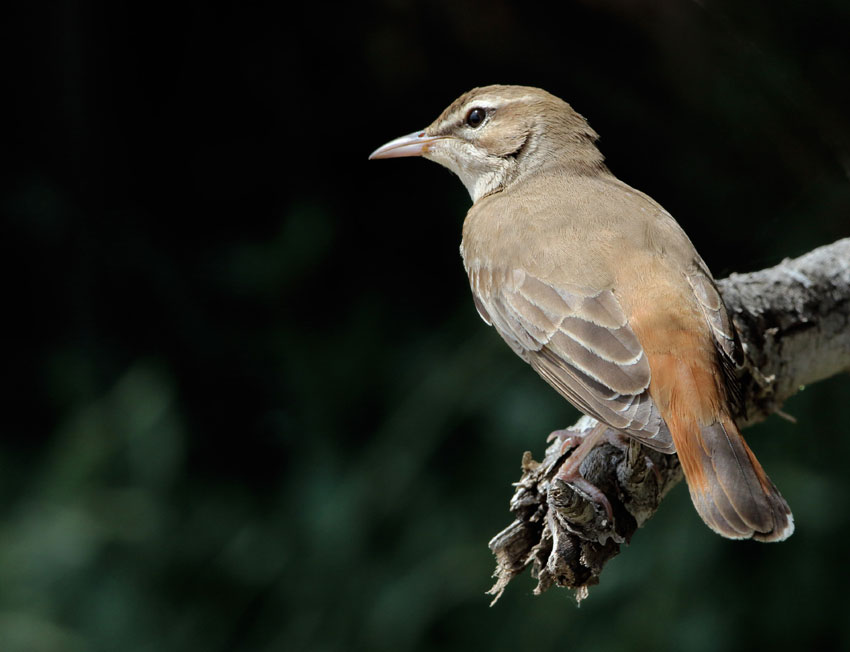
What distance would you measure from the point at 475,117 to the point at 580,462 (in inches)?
51.6

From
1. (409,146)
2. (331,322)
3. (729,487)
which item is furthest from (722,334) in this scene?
(331,322)

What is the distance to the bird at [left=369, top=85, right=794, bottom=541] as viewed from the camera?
210 cm

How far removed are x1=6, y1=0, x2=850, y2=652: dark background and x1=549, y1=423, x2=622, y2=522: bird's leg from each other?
1.16 meters

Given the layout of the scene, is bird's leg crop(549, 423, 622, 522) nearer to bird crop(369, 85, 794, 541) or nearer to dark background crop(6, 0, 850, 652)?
bird crop(369, 85, 794, 541)

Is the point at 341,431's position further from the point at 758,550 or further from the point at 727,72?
the point at 727,72

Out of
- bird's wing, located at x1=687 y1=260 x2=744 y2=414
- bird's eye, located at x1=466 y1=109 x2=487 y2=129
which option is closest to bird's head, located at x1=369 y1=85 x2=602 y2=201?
Result: bird's eye, located at x1=466 y1=109 x2=487 y2=129

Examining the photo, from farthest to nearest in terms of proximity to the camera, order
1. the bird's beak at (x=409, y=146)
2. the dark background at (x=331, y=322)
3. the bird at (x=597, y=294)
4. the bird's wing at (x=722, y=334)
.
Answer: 1. the dark background at (x=331, y=322)
2. the bird's beak at (x=409, y=146)
3. the bird's wing at (x=722, y=334)
4. the bird at (x=597, y=294)

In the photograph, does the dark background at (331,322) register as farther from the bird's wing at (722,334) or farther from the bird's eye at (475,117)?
the bird's wing at (722,334)

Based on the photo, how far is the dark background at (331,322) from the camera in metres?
3.61

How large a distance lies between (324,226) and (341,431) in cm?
88

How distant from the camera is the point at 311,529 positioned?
366 centimetres

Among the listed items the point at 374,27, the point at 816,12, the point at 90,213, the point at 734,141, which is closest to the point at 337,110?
the point at 374,27

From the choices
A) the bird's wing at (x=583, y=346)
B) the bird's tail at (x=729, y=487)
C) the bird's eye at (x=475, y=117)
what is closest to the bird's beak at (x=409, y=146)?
the bird's eye at (x=475, y=117)

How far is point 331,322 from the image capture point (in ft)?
13.3
